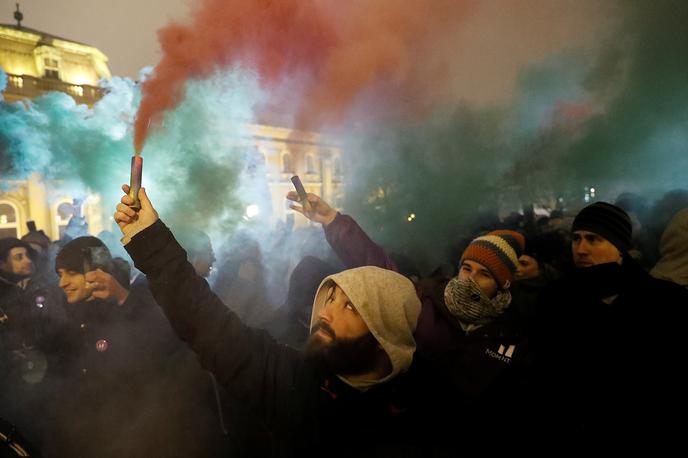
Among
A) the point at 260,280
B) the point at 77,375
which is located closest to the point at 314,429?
the point at 77,375

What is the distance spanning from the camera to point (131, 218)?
1446 mm

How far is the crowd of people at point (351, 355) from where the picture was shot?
1.44 metres

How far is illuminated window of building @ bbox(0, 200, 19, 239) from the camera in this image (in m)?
16.9

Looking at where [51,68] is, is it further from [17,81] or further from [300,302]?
[300,302]

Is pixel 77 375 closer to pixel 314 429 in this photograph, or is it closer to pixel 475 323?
pixel 314 429

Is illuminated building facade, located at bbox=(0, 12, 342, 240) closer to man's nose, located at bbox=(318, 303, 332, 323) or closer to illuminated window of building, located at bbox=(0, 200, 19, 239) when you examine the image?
illuminated window of building, located at bbox=(0, 200, 19, 239)

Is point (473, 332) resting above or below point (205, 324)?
below

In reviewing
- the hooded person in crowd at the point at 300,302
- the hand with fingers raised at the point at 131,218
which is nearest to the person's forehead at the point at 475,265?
the hooded person in crowd at the point at 300,302

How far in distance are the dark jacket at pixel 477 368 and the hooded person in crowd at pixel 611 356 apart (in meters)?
0.11

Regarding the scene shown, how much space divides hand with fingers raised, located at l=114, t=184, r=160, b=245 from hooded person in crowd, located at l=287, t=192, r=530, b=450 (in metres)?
1.27

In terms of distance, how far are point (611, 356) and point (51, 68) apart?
70.8ft

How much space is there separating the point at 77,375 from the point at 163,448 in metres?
0.72

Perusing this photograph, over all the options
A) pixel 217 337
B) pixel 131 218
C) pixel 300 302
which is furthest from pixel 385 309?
pixel 300 302

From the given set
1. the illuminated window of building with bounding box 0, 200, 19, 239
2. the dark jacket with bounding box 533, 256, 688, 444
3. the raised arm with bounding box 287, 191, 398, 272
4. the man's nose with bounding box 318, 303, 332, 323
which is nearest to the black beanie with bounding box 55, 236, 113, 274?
the raised arm with bounding box 287, 191, 398, 272
